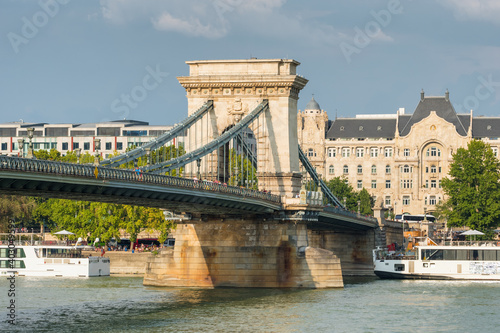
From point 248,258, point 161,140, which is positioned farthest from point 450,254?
point 161,140

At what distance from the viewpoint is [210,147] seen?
73.2 meters

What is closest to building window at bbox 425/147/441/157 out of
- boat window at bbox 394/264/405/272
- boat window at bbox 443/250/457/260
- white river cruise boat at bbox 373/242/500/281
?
white river cruise boat at bbox 373/242/500/281

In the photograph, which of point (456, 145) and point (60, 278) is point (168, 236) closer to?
point (60, 278)

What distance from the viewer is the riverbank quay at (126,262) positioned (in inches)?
4043

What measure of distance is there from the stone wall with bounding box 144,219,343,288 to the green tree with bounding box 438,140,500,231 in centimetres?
4168

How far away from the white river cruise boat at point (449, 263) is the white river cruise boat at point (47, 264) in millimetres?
25921

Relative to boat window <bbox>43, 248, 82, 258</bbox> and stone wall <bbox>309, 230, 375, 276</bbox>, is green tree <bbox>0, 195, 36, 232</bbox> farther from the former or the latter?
stone wall <bbox>309, 230, 375, 276</bbox>

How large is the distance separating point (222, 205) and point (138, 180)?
539 inches

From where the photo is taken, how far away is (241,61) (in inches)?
3248

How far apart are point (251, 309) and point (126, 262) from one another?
39559mm

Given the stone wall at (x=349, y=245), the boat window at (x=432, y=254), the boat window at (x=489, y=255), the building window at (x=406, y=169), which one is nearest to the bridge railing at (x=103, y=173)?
the boat window at (x=432, y=254)

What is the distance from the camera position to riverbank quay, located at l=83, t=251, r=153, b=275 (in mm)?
102688

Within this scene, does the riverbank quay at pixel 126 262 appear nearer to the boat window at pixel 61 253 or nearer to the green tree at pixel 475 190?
the boat window at pixel 61 253

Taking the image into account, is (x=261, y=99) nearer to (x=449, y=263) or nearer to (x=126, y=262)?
(x=449, y=263)
